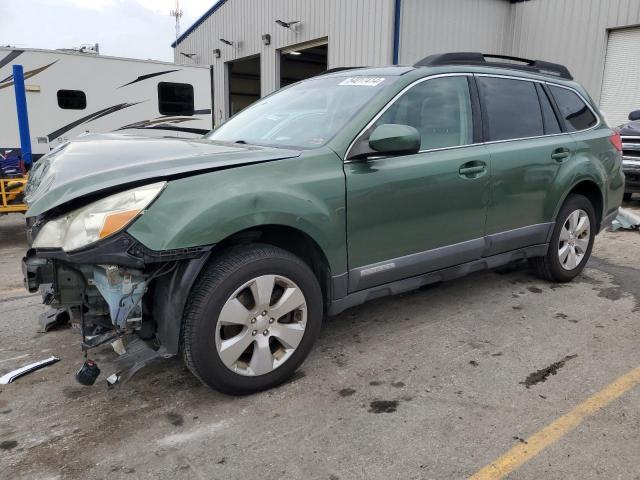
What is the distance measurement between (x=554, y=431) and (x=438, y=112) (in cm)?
203

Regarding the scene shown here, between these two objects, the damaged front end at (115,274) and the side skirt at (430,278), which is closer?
the damaged front end at (115,274)

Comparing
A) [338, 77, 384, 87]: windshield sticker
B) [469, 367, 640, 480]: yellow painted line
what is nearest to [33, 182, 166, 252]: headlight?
[338, 77, 384, 87]: windshield sticker

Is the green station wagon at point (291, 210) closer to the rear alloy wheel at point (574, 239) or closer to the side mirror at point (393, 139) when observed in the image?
the side mirror at point (393, 139)

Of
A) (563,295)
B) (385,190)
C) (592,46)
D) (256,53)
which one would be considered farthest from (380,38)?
(385,190)

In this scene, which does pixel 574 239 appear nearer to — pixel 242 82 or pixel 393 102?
pixel 393 102

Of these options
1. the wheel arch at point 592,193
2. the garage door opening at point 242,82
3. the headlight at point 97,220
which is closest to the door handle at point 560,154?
the wheel arch at point 592,193

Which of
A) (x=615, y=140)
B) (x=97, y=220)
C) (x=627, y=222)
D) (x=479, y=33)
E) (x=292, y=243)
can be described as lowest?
(x=627, y=222)

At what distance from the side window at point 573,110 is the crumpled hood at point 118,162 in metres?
2.69

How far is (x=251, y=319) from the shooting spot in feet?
8.70

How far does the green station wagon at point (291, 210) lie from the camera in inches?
94.0

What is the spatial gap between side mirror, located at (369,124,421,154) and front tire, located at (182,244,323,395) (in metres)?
0.77

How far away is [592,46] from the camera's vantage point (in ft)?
39.9

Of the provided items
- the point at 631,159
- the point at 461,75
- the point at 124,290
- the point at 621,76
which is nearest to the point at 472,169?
the point at 461,75

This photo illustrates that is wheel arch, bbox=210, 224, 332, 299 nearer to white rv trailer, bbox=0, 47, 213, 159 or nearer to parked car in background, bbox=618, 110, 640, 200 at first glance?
white rv trailer, bbox=0, 47, 213, 159
